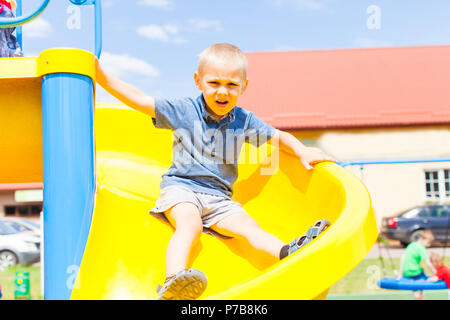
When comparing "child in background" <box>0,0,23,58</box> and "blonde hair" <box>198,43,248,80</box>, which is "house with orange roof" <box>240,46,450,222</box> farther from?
"blonde hair" <box>198,43,248,80</box>

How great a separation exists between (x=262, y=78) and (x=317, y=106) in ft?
4.41

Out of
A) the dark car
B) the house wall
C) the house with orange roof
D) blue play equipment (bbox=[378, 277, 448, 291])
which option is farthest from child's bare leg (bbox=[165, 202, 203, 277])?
the house wall

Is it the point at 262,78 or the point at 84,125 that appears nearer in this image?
the point at 84,125

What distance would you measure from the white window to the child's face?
10493 millimetres

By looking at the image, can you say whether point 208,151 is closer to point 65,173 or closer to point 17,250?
point 65,173

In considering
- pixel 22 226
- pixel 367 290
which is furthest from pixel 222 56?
pixel 22 226

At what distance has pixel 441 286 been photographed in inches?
167

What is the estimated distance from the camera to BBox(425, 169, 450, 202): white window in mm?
11070

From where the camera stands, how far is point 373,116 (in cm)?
1073

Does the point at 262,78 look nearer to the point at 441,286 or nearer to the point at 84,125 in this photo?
the point at 441,286

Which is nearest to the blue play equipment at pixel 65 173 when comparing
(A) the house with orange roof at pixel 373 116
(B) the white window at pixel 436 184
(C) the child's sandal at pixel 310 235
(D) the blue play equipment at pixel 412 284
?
(C) the child's sandal at pixel 310 235

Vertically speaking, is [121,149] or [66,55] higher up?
[66,55]

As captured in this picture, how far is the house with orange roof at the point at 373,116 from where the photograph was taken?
10.6m
